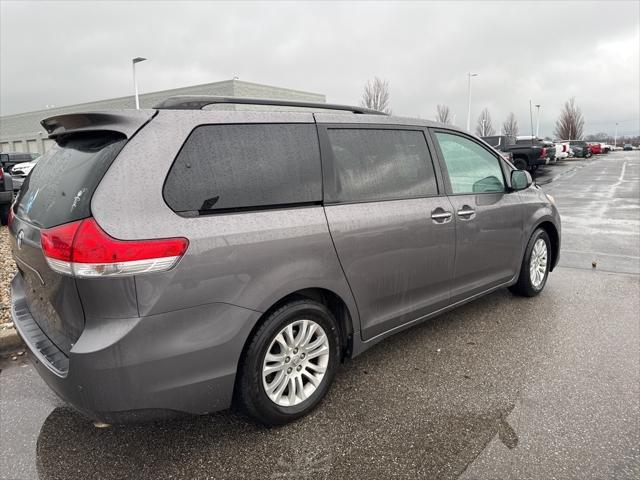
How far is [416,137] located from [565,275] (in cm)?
340

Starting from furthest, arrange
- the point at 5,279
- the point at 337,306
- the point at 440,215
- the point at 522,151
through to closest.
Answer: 1. the point at 522,151
2. the point at 5,279
3. the point at 440,215
4. the point at 337,306

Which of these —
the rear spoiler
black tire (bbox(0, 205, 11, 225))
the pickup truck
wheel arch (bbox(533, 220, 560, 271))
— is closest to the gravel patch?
black tire (bbox(0, 205, 11, 225))

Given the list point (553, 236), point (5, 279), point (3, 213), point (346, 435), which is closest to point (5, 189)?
point (3, 213)

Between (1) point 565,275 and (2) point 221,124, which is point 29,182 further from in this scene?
(1) point 565,275

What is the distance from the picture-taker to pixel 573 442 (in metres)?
2.46

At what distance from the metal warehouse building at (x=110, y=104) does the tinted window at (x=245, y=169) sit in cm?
2209

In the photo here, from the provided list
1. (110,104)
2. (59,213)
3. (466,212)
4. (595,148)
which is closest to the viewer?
(59,213)

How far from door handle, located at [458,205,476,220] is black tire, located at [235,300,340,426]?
143 centimetres

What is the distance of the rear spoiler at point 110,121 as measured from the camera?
2.17 m

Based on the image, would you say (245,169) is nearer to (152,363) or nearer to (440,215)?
(152,363)

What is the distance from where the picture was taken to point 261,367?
2404mm

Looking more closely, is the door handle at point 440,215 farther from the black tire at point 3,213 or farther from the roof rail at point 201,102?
the black tire at point 3,213

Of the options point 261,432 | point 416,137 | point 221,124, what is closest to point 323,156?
point 221,124

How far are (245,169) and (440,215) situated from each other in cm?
160
